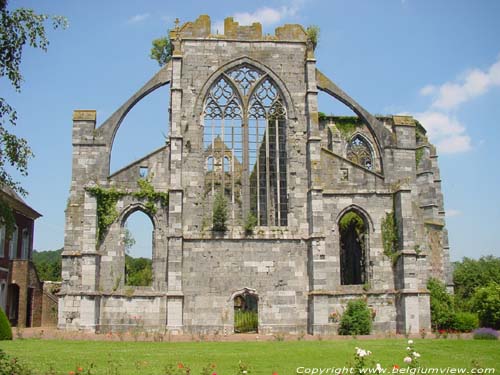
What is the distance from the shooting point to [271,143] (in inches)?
1006

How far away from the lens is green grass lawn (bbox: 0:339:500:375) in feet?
41.2

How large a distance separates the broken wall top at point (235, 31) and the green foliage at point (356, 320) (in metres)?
11.8

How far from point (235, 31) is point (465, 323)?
52.3ft

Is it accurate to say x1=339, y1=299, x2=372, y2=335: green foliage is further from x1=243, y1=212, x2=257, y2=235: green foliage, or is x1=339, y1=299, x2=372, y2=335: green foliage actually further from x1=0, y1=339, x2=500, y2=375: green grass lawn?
x1=243, y1=212, x2=257, y2=235: green foliage

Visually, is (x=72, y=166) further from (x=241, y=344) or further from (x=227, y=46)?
(x=241, y=344)

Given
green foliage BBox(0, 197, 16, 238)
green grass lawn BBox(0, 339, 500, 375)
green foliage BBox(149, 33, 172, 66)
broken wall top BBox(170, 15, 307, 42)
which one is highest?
green foliage BBox(149, 33, 172, 66)

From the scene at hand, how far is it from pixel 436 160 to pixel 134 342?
2383cm

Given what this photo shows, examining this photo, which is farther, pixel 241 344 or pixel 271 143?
pixel 271 143

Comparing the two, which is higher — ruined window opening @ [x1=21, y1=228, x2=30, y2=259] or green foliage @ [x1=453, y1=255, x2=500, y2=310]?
ruined window opening @ [x1=21, y1=228, x2=30, y2=259]

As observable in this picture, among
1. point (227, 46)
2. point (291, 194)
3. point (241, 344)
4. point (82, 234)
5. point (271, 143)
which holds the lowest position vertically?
point (241, 344)

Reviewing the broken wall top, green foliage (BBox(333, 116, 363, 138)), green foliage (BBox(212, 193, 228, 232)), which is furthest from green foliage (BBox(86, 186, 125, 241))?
green foliage (BBox(333, 116, 363, 138))

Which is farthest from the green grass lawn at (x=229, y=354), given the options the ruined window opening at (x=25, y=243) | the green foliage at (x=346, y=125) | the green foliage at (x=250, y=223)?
the green foliage at (x=346, y=125)

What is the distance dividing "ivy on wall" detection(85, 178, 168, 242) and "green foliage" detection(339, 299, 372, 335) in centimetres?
846

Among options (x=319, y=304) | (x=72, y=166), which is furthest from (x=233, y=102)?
(x=319, y=304)
